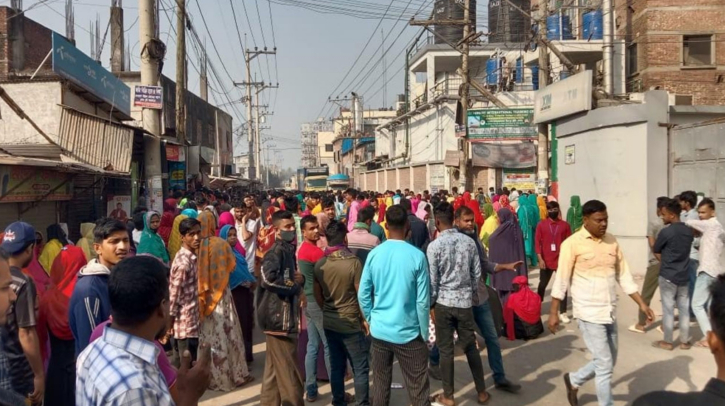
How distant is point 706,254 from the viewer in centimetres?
628

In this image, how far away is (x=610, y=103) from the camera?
552 inches

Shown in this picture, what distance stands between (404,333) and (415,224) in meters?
3.66

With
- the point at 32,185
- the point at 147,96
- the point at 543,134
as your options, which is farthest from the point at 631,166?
the point at 32,185

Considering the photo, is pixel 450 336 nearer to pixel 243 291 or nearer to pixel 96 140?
pixel 243 291

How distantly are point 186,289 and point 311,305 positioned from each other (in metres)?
1.17

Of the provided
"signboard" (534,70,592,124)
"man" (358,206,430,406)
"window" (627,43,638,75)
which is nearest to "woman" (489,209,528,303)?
"man" (358,206,430,406)

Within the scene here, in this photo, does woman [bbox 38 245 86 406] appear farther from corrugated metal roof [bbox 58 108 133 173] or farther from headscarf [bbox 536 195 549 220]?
headscarf [bbox 536 195 549 220]

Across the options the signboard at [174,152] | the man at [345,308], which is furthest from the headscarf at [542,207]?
the signboard at [174,152]

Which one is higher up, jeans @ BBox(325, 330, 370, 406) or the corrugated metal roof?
the corrugated metal roof

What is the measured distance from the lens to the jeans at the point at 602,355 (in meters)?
4.39

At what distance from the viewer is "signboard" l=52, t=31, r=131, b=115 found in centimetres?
1153

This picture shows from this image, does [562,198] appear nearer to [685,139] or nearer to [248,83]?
[685,139]

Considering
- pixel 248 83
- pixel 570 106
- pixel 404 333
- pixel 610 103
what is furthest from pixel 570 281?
pixel 248 83

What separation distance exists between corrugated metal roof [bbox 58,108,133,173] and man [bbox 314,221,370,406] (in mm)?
8528
